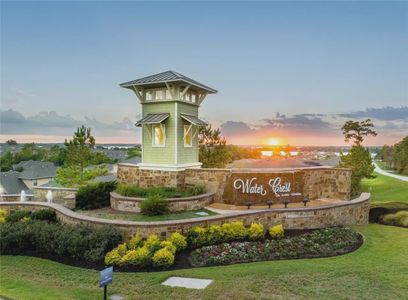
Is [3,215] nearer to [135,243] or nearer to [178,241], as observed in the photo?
[135,243]

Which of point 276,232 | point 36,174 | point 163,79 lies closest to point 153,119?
point 163,79

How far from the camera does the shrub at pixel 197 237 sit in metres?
9.55

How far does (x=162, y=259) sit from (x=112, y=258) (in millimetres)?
1508

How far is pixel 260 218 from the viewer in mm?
11305

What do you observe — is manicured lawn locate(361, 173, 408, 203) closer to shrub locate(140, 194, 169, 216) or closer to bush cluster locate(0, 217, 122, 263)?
shrub locate(140, 194, 169, 216)

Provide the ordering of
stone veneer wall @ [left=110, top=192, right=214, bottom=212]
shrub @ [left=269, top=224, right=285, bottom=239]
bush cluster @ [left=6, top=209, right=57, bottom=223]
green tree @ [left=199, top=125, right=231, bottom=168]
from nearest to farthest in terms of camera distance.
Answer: shrub @ [left=269, top=224, right=285, bottom=239] < bush cluster @ [left=6, top=209, right=57, bottom=223] < stone veneer wall @ [left=110, top=192, right=214, bottom=212] < green tree @ [left=199, top=125, right=231, bottom=168]

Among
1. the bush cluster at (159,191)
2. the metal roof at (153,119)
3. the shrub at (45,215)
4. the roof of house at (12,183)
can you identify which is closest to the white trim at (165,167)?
the bush cluster at (159,191)

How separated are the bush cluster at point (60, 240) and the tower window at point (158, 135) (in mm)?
6063

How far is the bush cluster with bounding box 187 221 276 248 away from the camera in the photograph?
31.6 ft

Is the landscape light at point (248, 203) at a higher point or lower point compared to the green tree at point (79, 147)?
lower

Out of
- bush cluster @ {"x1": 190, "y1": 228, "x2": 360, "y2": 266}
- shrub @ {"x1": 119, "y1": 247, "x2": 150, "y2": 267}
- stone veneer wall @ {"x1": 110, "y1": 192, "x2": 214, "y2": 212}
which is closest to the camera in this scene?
shrub @ {"x1": 119, "y1": 247, "x2": 150, "y2": 267}

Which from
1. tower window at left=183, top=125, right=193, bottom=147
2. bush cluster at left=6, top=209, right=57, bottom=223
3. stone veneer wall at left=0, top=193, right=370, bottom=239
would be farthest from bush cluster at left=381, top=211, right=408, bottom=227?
bush cluster at left=6, top=209, right=57, bottom=223

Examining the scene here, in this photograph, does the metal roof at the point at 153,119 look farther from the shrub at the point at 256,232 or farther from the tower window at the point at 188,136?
the shrub at the point at 256,232

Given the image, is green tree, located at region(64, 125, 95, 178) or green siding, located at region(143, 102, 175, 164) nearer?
green siding, located at region(143, 102, 175, 164)
